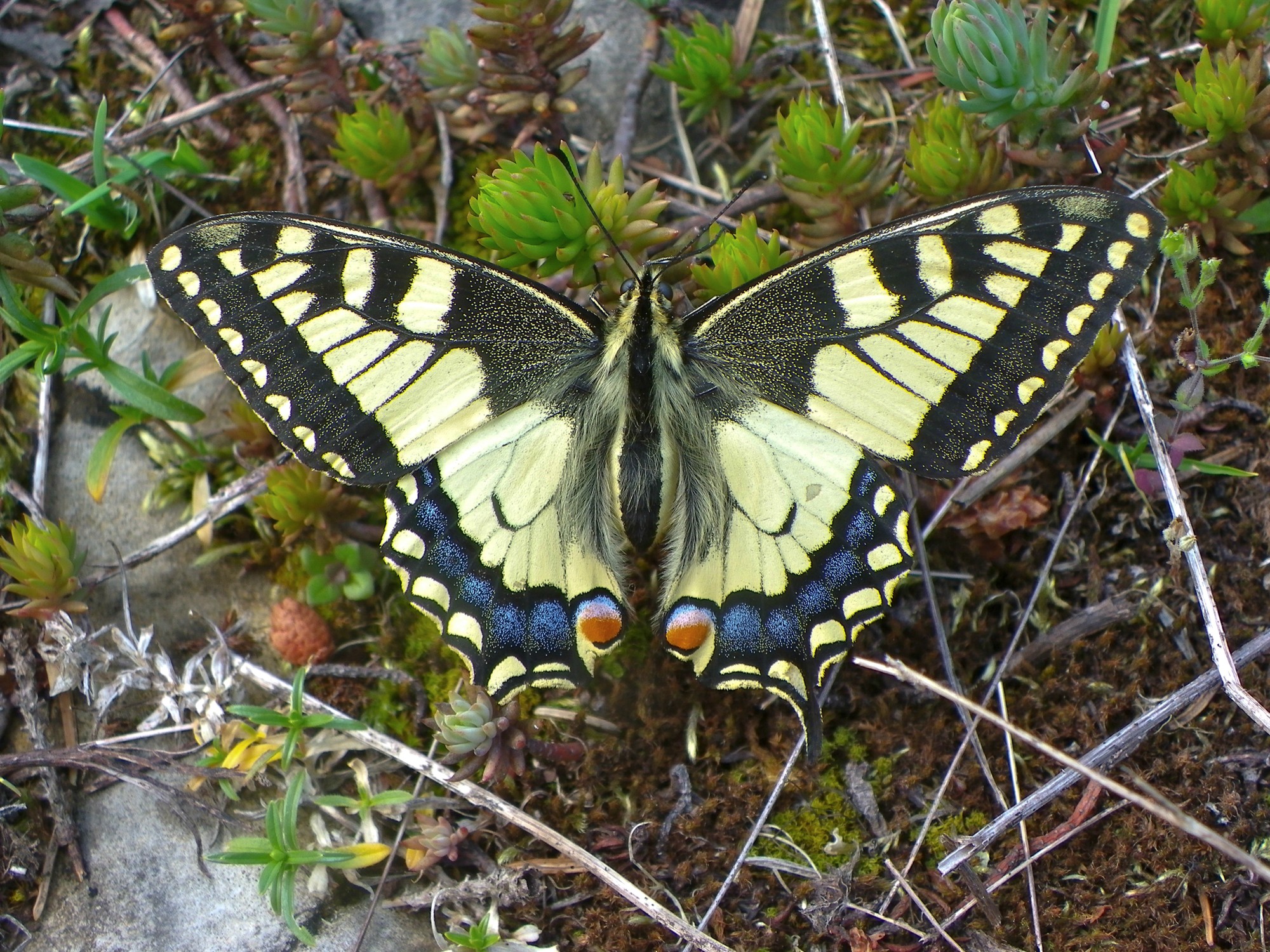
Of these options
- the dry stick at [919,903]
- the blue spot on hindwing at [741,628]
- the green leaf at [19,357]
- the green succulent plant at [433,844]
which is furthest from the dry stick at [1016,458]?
the green leaf at [19,357]

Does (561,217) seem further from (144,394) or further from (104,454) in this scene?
(104,454)

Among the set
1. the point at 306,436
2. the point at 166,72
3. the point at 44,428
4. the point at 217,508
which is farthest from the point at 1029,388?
the point at 166,72

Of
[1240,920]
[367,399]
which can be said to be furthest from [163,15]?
[1240,920]

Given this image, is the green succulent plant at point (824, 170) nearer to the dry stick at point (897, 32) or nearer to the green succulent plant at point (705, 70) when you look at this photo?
the green succulent plant at point (705, 70)

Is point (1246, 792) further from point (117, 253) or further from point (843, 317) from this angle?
point (117, 253)

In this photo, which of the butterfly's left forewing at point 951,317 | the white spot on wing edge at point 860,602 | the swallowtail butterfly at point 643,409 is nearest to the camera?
the butterfly's left forewing at point 951,317

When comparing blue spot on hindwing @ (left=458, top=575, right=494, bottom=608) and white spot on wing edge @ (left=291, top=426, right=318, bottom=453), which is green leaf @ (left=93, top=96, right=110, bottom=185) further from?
blue spot on hindwing @ (left=458, top=575, right=494, bottom=608)
